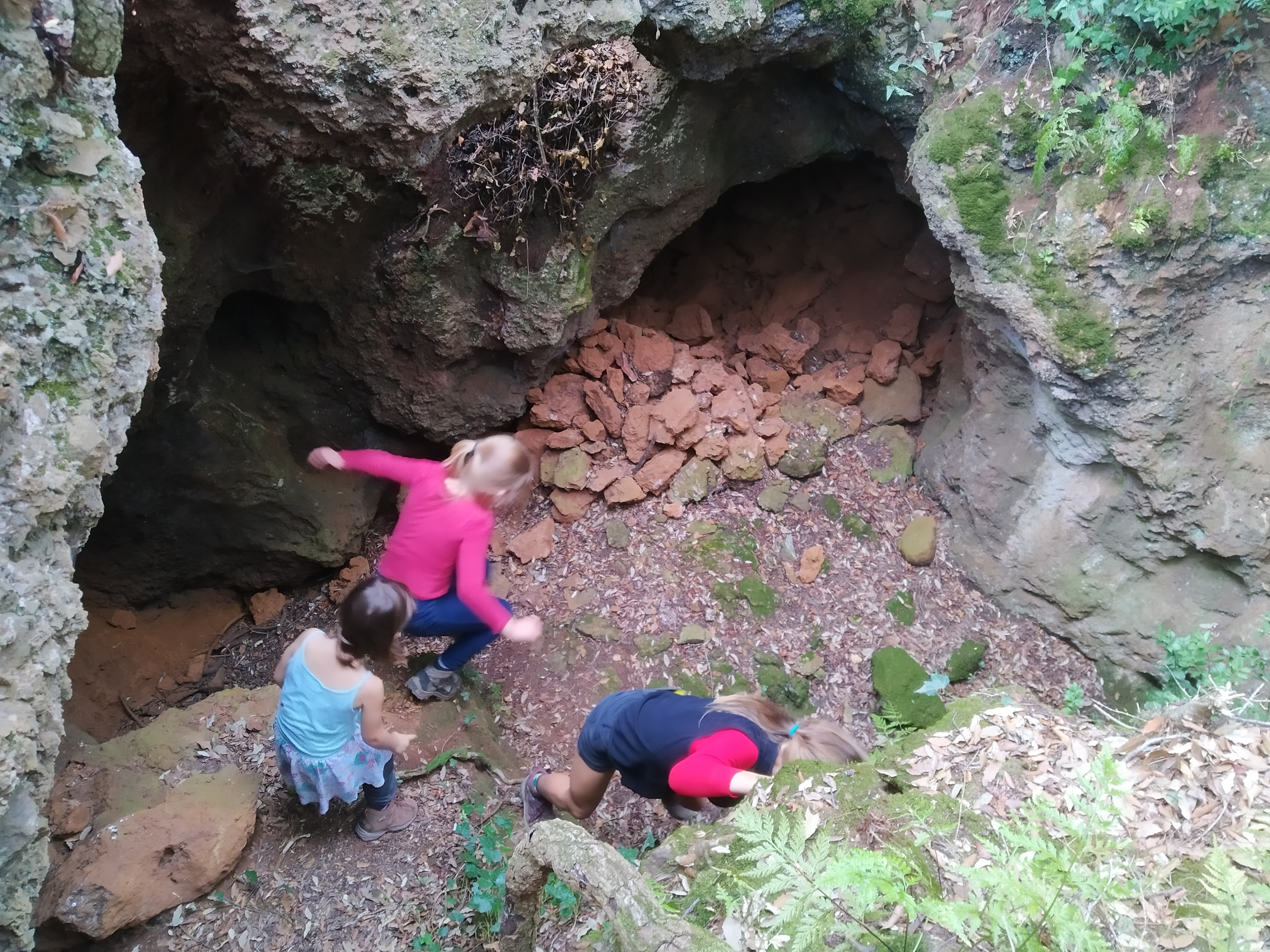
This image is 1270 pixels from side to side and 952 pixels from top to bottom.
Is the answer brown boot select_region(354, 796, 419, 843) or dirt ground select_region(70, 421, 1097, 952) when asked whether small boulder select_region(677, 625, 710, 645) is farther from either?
brown boot select_region(354, 796, 419, 843)

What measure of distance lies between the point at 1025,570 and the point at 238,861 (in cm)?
472

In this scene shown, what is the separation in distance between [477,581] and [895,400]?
3821 mm

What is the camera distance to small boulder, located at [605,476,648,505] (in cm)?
523

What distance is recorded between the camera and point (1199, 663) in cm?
445

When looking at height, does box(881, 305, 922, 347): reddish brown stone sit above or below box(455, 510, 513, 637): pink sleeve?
above

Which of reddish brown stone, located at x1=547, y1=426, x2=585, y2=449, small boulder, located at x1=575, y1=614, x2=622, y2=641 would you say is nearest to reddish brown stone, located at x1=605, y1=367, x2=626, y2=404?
reddish brown stone, located at x1=547, y1=426, x2=585, y2=449

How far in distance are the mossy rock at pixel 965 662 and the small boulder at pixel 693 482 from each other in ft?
6.27

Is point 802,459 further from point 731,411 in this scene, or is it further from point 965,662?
point 965,662

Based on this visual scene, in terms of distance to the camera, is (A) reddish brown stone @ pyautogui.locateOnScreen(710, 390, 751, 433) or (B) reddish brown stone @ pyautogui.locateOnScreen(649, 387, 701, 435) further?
(A) reddish brown stone @ pyautogui.locateOnScreen(710, 390, 751, 433)

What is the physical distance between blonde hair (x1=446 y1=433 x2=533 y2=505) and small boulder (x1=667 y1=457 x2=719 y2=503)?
1951 mm

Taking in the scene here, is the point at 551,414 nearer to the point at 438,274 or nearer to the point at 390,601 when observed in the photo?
the point at 438,274

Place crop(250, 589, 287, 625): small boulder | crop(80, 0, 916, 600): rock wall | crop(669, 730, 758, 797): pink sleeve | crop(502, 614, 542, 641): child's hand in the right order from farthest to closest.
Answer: crop(250, 589, 287, 625): small boulder → crop(502, 614, 542, 641): child's hand → crop(80, 0, 916, 600): rock wall → crop(669, 730, 758, 797): pink sleeve

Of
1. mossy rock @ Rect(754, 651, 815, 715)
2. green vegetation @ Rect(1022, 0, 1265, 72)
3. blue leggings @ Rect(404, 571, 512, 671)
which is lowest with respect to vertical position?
mossy rock @ Rect(754, 651, 815, 715)

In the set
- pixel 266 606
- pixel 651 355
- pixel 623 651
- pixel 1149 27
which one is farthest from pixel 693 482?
pixel 1149 27
